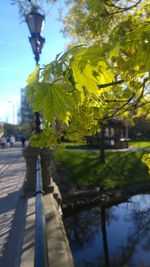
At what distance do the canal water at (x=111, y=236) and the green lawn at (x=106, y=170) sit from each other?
355cm

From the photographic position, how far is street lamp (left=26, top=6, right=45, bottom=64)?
8.91m

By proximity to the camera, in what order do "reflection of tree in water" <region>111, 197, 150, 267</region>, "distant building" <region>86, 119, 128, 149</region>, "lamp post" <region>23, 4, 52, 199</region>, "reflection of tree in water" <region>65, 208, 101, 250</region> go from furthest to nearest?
"distant building" <region>86, 119, 128, 149</region>, "reflection of tree in water" <region>65, 208, 101, 250</region>, "reflection of tree in water" <region>111, 197, 150, 267</region>, "lamp post" <region>23, 4, 52, 199</region>

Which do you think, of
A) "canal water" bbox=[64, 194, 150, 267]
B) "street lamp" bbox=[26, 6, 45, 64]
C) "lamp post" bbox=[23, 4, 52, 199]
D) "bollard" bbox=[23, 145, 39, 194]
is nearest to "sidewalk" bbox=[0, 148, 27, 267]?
"bollard" bbox=[23, 145, 39, 194]

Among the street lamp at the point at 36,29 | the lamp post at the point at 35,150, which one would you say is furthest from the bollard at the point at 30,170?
the street lamp at the point at 36,29

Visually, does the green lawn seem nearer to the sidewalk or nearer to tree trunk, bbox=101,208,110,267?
tree trunk, bbox=101,208,110,267

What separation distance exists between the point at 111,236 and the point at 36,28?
6825mm

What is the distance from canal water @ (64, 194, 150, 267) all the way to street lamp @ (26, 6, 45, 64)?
5424mm

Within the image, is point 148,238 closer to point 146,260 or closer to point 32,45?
point 146,260

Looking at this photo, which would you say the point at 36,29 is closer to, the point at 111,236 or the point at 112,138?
the point at 111,236

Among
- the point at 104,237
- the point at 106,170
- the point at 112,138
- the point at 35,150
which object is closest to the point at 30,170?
the point at 35,150

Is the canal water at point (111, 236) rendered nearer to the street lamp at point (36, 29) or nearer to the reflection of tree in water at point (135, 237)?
the reflection of tree in water at point (135, 237)

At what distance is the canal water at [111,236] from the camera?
10.7 meters

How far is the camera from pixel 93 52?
210 cm

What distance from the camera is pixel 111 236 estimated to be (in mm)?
12617
